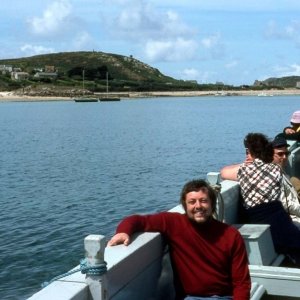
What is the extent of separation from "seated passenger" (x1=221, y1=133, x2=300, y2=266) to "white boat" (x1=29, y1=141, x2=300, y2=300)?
159 millimetres

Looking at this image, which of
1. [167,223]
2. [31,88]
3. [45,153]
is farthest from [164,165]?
[31,88]

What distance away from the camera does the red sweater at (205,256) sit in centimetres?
426

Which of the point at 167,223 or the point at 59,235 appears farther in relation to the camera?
the point at 59,235

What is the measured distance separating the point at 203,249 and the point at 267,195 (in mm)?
1865

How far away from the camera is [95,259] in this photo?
3.53 m

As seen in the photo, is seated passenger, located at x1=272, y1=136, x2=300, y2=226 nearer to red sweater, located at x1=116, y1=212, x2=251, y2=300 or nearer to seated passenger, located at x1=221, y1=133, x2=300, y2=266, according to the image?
seated passenger, located at x1=221, y1=133, x2=300, y2=266

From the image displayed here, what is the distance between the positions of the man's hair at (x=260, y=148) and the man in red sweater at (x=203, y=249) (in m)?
1.89

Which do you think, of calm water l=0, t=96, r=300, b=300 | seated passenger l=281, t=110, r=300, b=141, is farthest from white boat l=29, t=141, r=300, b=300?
calm water l=0, t=96, r=300, b=300

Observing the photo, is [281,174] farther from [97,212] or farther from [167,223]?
[97,212]

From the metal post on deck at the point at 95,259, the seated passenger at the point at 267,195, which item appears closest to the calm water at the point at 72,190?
the seated passenger at the point at 267,195

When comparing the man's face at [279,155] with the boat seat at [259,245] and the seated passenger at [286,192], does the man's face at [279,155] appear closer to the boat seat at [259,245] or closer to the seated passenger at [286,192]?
the seated passenger at [286,192]

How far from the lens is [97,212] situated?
57.8 ft

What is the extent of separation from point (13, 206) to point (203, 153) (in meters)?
20.2

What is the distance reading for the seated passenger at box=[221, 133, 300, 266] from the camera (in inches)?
236
